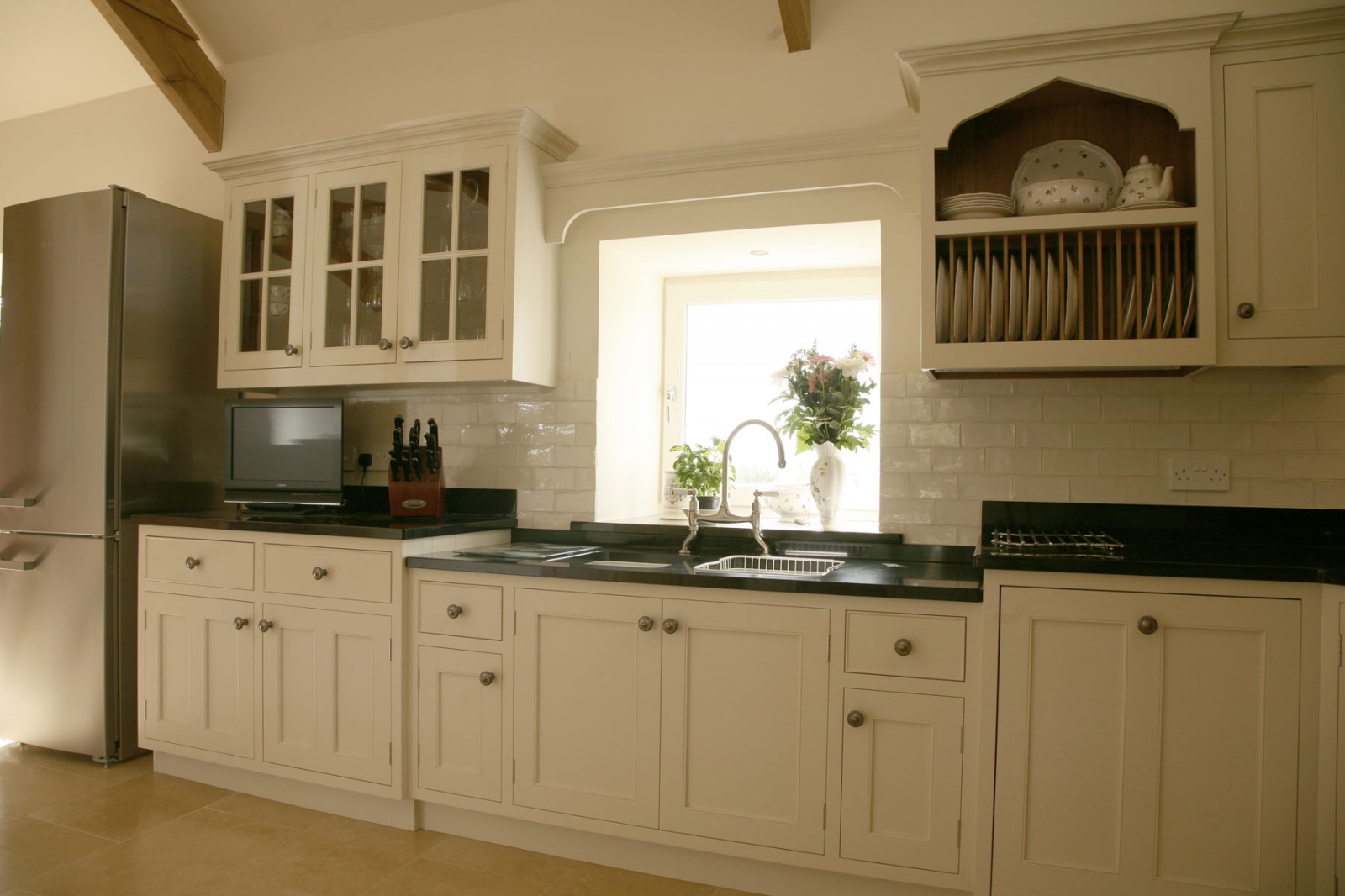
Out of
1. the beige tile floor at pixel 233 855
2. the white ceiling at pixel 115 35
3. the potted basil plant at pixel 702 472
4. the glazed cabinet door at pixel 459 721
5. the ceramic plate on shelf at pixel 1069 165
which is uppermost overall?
the white ceiling at pixel 115 35

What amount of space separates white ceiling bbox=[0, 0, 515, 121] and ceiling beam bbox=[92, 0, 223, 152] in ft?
0.33

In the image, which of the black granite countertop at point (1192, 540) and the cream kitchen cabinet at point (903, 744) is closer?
the black granite countertop at point (1192, 540)

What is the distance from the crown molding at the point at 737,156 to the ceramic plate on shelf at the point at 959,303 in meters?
0.51

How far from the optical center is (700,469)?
10.6 feet

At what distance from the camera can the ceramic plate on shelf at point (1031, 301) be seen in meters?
2.23

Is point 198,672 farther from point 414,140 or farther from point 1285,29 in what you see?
point 1285,29

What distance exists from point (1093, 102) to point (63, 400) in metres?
3.64

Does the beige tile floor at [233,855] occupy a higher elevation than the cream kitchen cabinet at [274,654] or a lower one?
lower

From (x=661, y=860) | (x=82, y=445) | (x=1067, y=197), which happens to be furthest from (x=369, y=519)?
(x=1067, y=197)

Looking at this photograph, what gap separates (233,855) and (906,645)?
199cm

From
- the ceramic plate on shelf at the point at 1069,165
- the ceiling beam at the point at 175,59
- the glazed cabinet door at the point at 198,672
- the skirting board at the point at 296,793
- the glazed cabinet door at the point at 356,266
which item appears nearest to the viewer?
the ceramic plate on shelf at the point at 1069,165

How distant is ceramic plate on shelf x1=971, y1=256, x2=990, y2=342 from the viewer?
2.26m

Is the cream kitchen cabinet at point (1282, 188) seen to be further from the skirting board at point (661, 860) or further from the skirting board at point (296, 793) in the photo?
the skirting board at point (296, 793)

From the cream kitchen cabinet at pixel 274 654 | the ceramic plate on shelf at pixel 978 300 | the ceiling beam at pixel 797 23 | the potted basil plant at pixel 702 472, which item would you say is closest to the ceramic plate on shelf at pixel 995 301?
the ceramic plate on shelf at pixel 978 300
